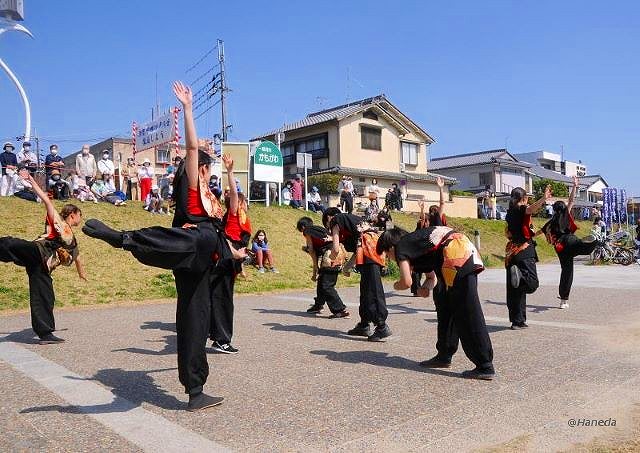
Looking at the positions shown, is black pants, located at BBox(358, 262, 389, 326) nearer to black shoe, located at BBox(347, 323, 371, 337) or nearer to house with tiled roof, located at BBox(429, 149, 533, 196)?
black shoe, located at BBox(347, 323, 371, 337)

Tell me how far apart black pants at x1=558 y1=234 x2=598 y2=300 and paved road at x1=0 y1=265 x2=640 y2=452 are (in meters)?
1.32

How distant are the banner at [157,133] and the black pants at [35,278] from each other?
1678 cm

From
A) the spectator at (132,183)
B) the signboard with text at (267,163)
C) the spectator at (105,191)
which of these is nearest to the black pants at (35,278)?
the spectator at (105,191)

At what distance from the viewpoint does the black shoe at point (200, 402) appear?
14.0ft

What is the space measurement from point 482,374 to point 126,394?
10.6 ft

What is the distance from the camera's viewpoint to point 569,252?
952 centimetres

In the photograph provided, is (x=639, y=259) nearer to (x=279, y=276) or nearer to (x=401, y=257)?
(x=279, y=276)

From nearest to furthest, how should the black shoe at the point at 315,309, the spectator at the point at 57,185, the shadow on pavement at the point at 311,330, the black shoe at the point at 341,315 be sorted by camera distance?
the shadow on pavement at the point at 311,330 → the black shoe at the point at 341,315 → the black shoe at the point at 315,309 → the spectator at the point at 57,185

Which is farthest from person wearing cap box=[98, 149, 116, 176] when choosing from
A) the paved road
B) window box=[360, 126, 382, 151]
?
window box=[360, 126, 382, 151]

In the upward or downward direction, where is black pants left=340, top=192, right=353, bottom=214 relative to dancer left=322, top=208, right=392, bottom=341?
upward

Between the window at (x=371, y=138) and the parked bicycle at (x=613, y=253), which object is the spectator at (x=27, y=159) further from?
the window at (x=371, y=138)

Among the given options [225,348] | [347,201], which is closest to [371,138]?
[347,201]

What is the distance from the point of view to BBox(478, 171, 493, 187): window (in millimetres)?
47978

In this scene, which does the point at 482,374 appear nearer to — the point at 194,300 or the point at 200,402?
the point at 200,402
